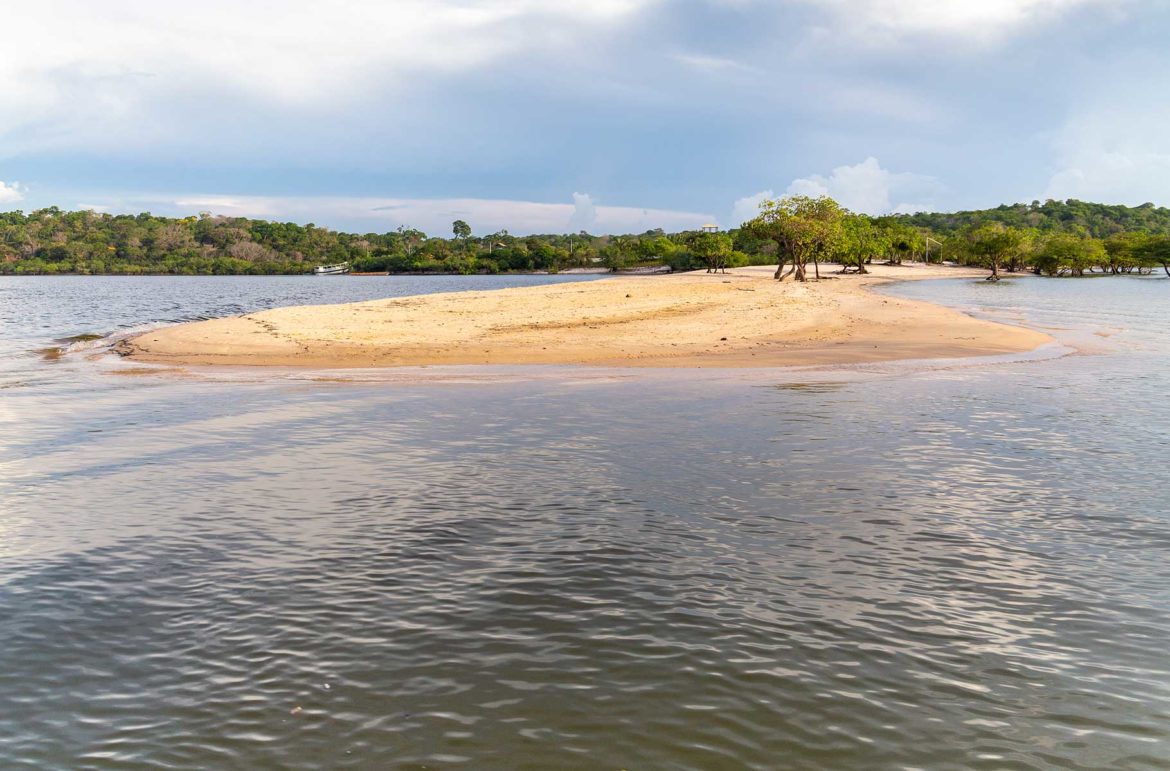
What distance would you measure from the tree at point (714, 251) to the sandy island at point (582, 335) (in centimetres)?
9689

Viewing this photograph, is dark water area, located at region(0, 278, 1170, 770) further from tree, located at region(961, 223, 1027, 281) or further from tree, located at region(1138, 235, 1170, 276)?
tree, located at region(1138, 235, 1170, 276)

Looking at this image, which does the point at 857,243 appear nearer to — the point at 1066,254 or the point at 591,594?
the point at 1066,254

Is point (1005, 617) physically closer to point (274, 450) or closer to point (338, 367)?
point (274, 450)

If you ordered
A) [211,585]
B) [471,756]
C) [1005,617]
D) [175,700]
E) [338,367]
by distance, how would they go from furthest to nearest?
[338,367], [211,585], [1005,617], [175,700], [471,756]

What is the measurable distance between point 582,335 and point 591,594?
26.3 m

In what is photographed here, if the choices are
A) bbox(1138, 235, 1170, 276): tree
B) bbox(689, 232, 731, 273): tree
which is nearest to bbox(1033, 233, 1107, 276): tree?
bbox(1138, 235, 1170, 276): tree

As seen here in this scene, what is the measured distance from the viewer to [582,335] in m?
34.0

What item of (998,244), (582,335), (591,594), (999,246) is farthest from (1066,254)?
(591,594)

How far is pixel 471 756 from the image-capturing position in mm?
5324

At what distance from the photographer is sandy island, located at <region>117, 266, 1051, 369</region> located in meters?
29.4

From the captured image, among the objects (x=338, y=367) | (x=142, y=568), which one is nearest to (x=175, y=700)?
(x=142, y=568)

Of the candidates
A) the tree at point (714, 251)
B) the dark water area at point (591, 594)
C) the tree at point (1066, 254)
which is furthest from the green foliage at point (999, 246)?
the dark water area at point (591, 594)

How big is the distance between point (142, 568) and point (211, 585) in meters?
1.18

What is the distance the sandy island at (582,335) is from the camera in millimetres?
29375
